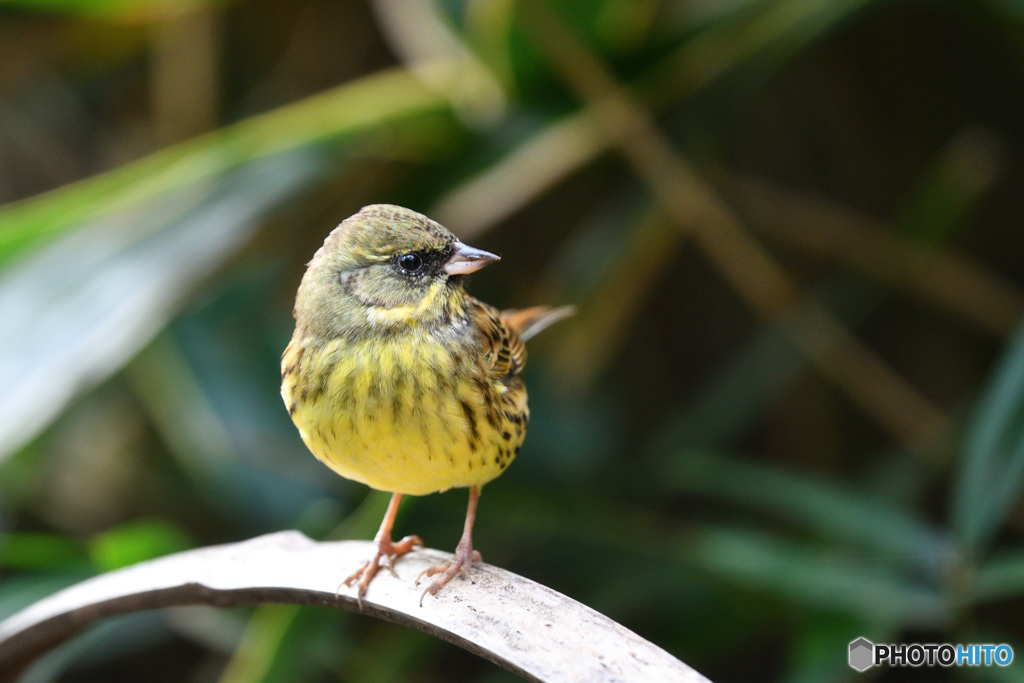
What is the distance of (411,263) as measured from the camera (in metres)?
1.32

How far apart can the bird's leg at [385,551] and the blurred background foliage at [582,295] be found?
0.15 feet

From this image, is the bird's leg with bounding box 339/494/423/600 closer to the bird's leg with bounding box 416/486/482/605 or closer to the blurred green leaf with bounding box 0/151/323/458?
the bird's leg with bounding box 416/486/482/605

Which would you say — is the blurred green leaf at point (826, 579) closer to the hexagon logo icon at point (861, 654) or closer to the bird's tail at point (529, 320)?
the hexagon logo icon at point (861, 654)

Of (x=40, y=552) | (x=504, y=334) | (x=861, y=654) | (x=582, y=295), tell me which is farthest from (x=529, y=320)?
(x=40, y=552)

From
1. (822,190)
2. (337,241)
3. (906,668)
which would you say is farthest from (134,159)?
(906,668)

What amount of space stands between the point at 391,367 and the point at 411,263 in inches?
6.7

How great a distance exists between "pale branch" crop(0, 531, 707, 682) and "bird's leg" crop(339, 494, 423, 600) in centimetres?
1

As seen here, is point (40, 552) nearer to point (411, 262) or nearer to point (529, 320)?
point (529, 320)

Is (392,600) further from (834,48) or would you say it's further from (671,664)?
(834,48)

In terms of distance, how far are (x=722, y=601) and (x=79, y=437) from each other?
2622mm

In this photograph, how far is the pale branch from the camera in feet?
3.61

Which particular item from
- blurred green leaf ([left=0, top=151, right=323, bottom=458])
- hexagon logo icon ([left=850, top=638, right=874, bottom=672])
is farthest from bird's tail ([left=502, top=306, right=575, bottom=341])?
hexagon logo icon ([left=850, top=638, right=874, bottom=672])

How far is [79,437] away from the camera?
3920 millimetres

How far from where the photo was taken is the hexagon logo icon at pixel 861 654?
217cm
